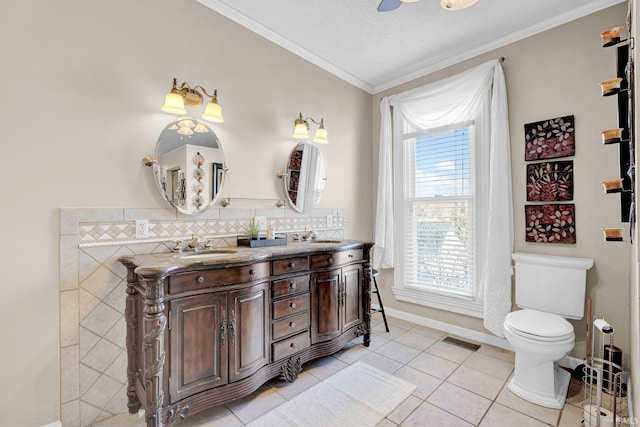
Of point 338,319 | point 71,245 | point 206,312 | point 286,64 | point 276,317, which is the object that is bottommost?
point 338,319

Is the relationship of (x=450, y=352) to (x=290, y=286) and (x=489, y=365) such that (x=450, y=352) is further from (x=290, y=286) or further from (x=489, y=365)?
(x=290, y=286)

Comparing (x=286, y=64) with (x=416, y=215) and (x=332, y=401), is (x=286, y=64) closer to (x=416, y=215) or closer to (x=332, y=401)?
(x=416, y=215)

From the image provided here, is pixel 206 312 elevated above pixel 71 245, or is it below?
below

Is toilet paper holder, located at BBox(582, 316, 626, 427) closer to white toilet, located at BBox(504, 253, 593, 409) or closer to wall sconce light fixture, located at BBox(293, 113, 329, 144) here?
white toilet, located at BBox(504, 253, 593, 409)

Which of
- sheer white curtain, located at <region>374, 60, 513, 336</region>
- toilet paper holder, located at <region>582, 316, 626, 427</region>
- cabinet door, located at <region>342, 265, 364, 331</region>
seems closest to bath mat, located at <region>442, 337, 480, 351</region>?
sheer white curtain, located at <region>374, 60, 513, 336</region>

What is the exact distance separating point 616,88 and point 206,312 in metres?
2.42

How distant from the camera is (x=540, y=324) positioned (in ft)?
6.61

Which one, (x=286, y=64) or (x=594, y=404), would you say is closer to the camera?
(x=594, y=404)

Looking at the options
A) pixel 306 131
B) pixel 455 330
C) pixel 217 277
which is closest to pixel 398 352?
pixel 455 330

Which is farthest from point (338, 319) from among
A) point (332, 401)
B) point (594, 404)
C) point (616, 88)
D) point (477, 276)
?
point (616, 88)

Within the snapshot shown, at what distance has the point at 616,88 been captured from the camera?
A: 1403 millimetres

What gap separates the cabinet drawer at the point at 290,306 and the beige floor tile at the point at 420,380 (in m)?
0.91

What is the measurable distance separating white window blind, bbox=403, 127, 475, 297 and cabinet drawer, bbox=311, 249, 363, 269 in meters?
1.00

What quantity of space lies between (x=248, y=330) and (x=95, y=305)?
0.91 metres
